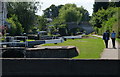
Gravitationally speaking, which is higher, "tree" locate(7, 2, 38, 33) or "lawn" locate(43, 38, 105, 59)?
"tree" locate(7, 2, 38, 33)

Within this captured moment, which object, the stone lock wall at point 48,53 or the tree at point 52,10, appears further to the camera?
the tree at point 52,10

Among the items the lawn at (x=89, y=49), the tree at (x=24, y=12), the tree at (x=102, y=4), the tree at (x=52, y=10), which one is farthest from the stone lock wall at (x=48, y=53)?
the tree at (x=52, y=10)

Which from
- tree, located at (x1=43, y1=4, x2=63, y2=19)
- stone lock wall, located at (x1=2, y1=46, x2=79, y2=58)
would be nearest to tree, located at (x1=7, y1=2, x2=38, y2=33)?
stone lock wall, located at (x1=2, y1=46, x2=79, y2=58)

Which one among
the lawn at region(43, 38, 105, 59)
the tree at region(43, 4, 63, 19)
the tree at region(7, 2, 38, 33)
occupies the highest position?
the tree at region(43, 4, 63, 19)

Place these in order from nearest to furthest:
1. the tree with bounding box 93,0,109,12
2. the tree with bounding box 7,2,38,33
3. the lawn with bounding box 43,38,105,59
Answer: the lawn with bounding box 43,38,105,59 → the tree with bounding box 7,2,38,33 → the tree with bounding box 93,0,109,12

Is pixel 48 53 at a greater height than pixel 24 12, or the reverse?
pixel 24 12

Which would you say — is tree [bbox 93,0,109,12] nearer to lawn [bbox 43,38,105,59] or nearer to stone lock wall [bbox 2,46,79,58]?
lawn [bbox 43,38,105,59]

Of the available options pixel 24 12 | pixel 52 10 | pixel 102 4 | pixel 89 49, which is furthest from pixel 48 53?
pixel 52 10

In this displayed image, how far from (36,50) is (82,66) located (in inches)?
199

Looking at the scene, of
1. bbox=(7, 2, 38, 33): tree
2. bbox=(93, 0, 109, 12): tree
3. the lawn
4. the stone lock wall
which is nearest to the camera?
the lawn

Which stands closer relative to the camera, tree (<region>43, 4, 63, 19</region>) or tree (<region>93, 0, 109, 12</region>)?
tree (<region>93, 0, 109, 12</region>)

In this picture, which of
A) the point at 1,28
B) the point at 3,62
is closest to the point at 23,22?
the point at 1,28

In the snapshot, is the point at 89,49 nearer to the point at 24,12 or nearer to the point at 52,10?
the point at 24,12

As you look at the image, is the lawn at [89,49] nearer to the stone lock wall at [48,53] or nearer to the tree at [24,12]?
the stone lock wall at [48,53]
